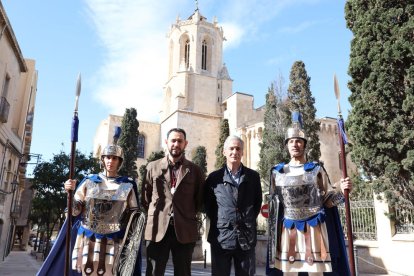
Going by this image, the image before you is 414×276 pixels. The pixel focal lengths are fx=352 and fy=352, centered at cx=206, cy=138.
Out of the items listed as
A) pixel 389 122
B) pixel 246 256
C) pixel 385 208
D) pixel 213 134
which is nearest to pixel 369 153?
pixel 389 122

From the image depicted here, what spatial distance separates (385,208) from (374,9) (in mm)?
6037

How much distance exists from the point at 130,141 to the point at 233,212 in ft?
86.7

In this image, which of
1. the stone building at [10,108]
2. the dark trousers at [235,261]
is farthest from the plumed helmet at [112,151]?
the stone building at [10,108]

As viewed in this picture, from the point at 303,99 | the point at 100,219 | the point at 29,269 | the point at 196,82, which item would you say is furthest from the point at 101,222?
the point at 196,82

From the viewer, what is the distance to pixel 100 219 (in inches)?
159

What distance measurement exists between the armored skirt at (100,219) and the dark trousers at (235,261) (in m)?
1.15

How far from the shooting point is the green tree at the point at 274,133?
2109cm

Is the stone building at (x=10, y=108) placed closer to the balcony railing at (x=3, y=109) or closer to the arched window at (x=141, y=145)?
the balcony railing at (x=3, y=109)

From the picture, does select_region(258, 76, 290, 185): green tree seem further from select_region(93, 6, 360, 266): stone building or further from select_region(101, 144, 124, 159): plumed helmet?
select_region(101, 144, 124, 159): plumed helmet

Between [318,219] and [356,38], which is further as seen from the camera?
[356,38]

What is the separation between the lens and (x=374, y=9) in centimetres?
1045

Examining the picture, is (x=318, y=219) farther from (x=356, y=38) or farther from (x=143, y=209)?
(x=356, y=38)

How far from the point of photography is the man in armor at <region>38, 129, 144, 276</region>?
390cm

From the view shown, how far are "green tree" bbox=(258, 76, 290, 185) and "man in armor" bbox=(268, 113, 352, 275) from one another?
55.3ft
